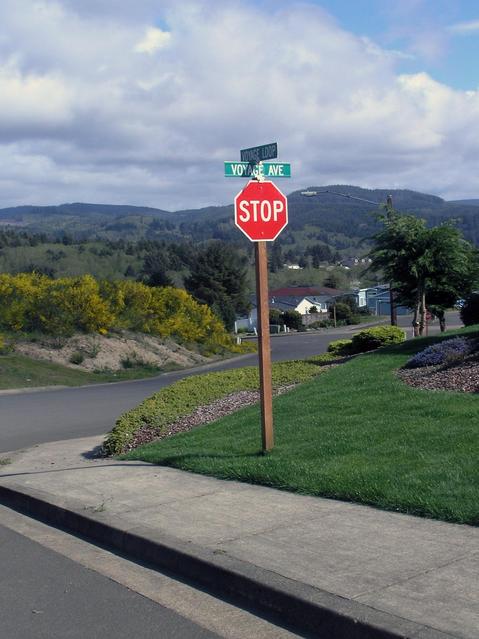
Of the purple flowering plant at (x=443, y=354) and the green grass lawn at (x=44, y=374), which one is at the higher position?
the purple flowering plant at (x=443, y=354)

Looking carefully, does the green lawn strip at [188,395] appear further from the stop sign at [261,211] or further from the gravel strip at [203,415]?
the stop sign at [261,211]

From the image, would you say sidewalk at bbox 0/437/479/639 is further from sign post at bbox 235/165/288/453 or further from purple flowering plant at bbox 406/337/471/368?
purple flowering plant at bbox 406/337/471/368

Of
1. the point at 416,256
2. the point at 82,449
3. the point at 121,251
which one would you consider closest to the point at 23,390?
the point at 416,256

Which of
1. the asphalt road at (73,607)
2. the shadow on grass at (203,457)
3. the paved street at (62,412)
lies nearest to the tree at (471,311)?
the paved street at (62,412)

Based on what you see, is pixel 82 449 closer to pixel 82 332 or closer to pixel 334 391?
pixel 334 391

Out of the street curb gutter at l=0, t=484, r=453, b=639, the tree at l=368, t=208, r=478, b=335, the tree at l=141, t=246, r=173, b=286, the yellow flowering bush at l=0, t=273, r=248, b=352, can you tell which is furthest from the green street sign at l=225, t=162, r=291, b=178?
the tree at l=141, t=246, r=173, b=286

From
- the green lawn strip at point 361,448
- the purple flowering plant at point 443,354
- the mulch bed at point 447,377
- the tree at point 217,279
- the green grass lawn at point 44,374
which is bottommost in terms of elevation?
the green grass lawn at point 44,374

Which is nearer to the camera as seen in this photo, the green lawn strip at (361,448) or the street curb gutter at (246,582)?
the street curb gutter at (246,582)

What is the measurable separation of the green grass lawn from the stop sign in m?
23.2

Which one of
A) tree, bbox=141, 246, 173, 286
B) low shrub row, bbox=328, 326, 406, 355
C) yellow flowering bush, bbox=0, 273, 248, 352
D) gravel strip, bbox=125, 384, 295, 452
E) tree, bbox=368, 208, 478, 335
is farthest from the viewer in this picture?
tree, bbox=141, 246, 173, 286

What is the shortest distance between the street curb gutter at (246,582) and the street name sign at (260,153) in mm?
4376

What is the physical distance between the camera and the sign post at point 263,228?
9758mm

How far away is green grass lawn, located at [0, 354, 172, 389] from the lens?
107ft

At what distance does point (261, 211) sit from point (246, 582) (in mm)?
4966
